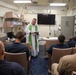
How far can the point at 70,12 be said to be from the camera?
8773 millimetres

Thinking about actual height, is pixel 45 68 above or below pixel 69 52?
below

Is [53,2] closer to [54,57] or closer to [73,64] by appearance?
[54,57]

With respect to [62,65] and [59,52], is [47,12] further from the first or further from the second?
[62,65]

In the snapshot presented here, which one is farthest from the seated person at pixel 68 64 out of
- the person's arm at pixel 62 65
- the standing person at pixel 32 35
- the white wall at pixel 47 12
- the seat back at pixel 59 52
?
the white wall at pixel 47 12

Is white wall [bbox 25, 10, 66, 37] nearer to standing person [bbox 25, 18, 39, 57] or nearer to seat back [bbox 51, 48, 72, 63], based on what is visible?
standing person [bbox 25, 18, 39, 57]

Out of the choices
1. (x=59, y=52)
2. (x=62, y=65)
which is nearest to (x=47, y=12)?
(x=59, y=52)

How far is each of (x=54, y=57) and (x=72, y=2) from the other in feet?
18.0

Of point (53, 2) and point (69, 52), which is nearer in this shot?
point (69, 52)

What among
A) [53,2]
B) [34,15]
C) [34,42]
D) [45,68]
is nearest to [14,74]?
[45,68]

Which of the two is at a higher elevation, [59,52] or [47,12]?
[47,12]

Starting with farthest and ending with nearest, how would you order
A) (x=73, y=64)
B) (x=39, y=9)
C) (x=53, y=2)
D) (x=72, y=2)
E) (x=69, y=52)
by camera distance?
(x=39, y=9) → (x=72, y=2) → (x=53, y=2) → (x=69, y=52) → (x=73, y=64)

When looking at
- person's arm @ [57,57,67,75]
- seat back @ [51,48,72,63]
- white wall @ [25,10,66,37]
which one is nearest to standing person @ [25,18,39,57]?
seat back @ [51,48,72,63]

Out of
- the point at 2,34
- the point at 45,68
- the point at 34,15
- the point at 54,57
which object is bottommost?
the point at 45,68

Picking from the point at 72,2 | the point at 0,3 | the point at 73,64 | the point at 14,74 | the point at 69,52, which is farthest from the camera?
the point at 72,2
